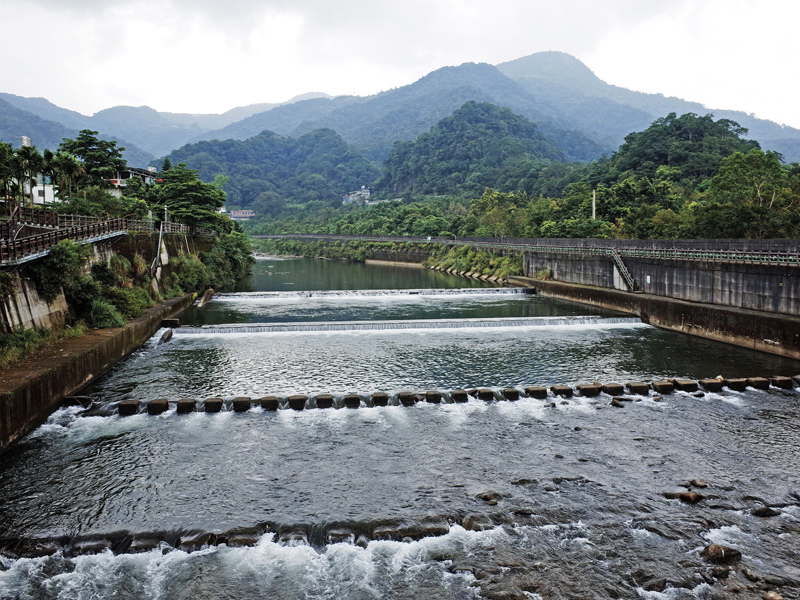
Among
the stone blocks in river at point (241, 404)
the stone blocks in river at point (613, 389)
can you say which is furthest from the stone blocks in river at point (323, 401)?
the stone blocks in river at point (613, 389)

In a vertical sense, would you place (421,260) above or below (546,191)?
below

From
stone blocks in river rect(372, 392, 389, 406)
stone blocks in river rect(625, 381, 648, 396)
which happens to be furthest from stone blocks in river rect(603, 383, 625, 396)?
stone blocks in river rect(372, 392, 389, 406)

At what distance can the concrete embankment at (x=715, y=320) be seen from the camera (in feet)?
69.8

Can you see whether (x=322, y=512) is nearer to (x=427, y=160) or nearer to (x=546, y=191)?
(x=546, y=191)

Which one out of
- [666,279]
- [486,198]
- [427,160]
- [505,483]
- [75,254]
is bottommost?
[505,483]

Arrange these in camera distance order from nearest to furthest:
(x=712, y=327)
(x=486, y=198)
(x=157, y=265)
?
(x=712, y=327), (x=157, y=265), (x=486, y=198)

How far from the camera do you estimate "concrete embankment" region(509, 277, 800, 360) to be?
69.8 ft

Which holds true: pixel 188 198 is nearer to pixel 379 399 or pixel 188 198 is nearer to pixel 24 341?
pixel 24 341

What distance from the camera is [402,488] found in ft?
37.5

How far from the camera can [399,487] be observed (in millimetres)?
11469

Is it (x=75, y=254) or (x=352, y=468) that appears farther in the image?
(x=75, y=254)

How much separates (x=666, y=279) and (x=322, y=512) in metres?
24.9

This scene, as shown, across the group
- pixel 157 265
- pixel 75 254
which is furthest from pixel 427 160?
pixel 75 254

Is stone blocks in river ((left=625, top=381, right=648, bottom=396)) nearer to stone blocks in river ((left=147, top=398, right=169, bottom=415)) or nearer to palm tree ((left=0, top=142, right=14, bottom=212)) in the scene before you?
stone blocks in river ((left=147, top=398, right=169, bottom=415))
